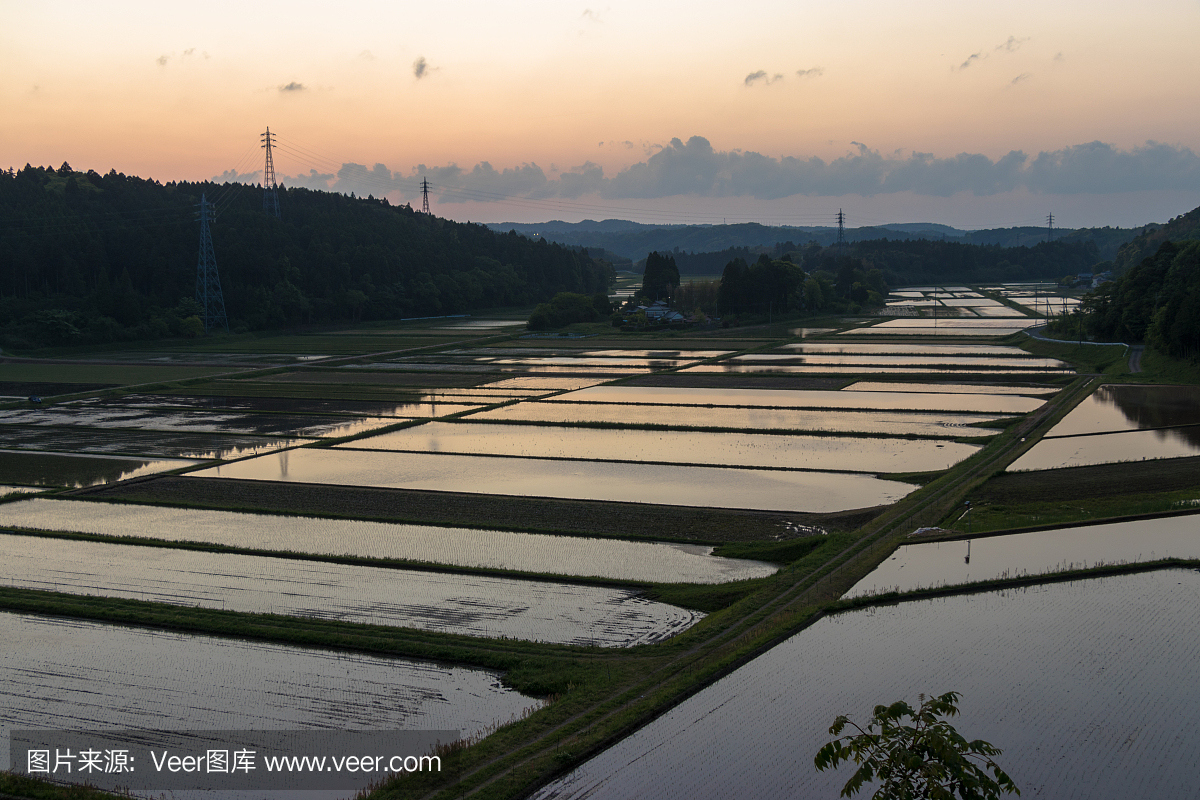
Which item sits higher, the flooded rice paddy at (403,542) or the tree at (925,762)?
the tree at (925,762)

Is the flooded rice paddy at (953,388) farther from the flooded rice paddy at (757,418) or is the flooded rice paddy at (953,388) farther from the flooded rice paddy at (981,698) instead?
the flooded rice paddy at (981,698)

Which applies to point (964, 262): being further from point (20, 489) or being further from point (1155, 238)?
point (20, 489)

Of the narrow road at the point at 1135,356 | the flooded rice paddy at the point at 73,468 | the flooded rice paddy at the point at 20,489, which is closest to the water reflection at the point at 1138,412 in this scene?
the narrow road at the point at 1135,356

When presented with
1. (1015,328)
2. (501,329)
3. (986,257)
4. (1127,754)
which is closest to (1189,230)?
(986,257)

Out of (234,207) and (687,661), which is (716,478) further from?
(234,207)

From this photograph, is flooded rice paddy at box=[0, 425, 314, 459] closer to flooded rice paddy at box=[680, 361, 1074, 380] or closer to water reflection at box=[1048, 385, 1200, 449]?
flooded rice paddy at box=[680, 361, 1074, 380]

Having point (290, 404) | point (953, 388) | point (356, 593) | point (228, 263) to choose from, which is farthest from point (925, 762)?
point (228, 263)
